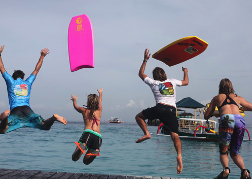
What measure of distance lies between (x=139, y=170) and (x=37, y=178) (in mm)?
14334

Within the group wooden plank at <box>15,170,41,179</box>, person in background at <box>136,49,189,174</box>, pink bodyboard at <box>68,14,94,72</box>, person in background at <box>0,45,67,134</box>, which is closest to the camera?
person in background at <box>136,49,189,174</box>

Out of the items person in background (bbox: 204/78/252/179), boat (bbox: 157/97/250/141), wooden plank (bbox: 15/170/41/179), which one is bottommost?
boat (bbox: 157/97/250/141)

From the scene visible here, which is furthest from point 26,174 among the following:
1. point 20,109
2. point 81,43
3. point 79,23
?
point 79,23

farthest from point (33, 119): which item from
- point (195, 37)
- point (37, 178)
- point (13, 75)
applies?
point (195, 37)

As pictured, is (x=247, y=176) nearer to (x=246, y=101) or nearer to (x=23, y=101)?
(x=246, y=101)

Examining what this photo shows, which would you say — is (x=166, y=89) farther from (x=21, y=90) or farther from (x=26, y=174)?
(x=26, y=174)

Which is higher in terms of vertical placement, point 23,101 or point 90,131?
point 23,101

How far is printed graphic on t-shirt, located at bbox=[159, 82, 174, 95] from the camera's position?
6.37 metres

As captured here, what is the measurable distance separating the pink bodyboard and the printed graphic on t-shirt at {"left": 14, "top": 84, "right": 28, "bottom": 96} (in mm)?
1187

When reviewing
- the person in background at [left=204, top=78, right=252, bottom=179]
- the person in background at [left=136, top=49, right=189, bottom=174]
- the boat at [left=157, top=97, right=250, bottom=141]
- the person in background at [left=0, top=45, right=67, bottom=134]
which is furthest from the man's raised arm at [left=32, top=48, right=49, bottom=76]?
the boat at [left=157, top=97, right=250, bottom=141]

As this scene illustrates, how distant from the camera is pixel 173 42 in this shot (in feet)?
22.8

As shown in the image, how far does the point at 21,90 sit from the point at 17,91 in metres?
0.09

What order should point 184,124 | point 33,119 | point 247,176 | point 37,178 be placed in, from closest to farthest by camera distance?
1. point 247,176
2. point 33,119
3. point 37,178
4. point 184,124

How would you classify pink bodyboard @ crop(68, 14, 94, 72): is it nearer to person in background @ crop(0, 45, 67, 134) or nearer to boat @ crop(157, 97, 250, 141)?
person in background @ crop(0, 45, 67, 134)
